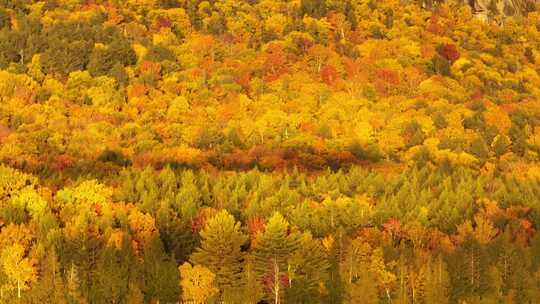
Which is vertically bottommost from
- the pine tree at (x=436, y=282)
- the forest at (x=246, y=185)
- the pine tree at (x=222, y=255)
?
the forest at (x=246, y=185)

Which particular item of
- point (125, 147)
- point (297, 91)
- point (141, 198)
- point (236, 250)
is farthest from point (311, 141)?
point (236, 250)

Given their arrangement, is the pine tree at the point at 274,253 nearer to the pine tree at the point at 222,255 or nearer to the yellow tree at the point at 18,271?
the pine tree at the point at 222,255

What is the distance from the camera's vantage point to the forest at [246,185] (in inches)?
2985

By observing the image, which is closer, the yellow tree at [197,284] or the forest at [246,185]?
the yellow tree at [197,284]

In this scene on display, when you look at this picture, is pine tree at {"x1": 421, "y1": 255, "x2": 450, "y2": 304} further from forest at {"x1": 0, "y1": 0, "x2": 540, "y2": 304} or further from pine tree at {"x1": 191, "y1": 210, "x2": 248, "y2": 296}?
pine tree at {"x1": 191, "y1": 210, "x2": 248, "y2": 296}

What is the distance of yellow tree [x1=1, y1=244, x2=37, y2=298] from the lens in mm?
73875

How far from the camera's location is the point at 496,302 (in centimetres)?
6856

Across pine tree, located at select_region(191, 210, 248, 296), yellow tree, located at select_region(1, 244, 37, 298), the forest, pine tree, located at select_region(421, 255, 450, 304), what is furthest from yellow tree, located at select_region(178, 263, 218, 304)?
pine tree, located at select_region(421, 255, 450, 304)

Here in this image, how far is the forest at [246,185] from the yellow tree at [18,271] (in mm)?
165

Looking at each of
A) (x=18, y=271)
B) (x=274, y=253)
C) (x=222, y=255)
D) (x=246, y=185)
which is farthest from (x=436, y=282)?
(x=246, y=185)

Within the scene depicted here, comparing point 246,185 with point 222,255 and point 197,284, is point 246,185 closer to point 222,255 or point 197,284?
point 222,255

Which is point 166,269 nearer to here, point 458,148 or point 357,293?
point 357,293

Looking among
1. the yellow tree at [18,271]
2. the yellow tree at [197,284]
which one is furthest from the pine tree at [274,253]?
the yellow tree at [18,271]

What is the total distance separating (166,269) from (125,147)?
85089 millimetres
